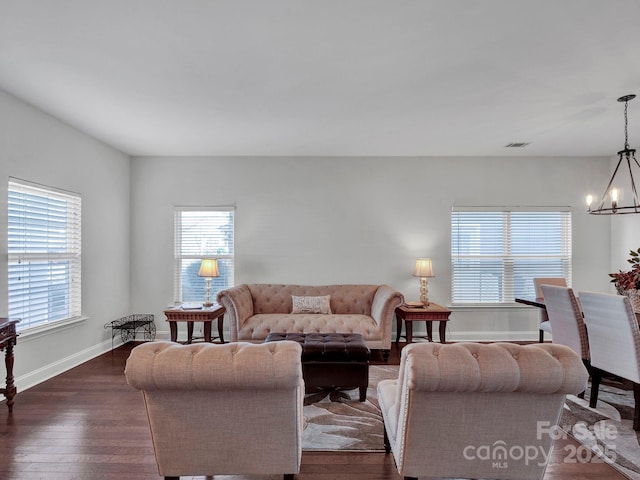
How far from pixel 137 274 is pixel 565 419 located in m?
5.39

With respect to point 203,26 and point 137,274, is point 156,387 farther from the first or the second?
point 137,274

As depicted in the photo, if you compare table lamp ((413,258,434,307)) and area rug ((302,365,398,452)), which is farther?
table lamp ((413,258,434,307))

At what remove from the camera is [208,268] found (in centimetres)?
493

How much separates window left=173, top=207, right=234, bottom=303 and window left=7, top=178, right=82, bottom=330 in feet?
4.39

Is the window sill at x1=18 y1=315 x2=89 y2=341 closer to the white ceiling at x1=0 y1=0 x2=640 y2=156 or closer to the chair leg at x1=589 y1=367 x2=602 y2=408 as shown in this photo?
the white ceiling at x1=0 y1=0 x2=640 y2=156

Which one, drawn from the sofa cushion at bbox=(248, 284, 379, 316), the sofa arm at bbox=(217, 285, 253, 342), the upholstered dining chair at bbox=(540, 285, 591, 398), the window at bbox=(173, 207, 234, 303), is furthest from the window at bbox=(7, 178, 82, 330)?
the upholstered dining chair at bbox=(540, 285, 591, 398)

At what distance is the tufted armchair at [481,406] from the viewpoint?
155 centimetres

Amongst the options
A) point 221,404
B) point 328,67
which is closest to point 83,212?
point 328,67

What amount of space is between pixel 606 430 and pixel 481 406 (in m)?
1.89

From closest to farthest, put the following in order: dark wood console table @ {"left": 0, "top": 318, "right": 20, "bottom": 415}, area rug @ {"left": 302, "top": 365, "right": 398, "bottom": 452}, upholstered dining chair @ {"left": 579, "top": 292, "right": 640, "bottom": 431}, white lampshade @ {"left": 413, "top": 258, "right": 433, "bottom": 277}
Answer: area rug @ {"left": 302, "top": 365, "right": 398, "bottom": 452} → upholstered dining chair @ {"left": 579, "top": 292, "right": 640, "bottom": 431} → dark wood console table @ {"left": 0, "top": 318, "right": 20, "bottom": 415} → white lampshade @ {"left": 413, "top": 258, "right": 433, "bottom": 277}

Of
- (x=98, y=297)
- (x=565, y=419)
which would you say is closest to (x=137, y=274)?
(x=98, y=297)

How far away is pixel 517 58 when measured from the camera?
8.57ft

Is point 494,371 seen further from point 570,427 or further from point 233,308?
point 233,308

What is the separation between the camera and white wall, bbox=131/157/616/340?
5.43 metres
